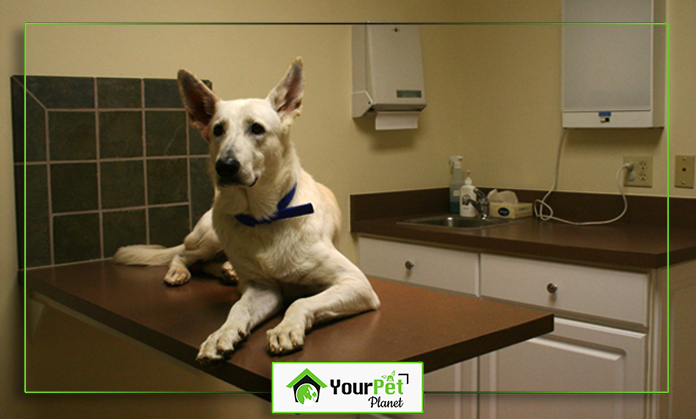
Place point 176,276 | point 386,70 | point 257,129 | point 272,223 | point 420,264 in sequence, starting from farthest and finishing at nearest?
point 420,264 < point 176,276 < point 386,70 < point 272,223 < point 257,129

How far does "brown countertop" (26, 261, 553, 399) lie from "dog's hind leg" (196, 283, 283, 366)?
0.02m

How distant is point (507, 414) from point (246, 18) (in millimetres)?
1254

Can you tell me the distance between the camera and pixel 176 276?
1.44m

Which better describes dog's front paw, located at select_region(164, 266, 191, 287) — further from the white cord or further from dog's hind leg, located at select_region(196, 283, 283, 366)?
the white cord

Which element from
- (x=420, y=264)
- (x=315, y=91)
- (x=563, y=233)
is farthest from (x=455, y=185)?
(x=563, y=233)

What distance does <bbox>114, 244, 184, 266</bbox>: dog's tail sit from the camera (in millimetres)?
1430

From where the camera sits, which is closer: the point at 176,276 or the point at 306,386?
the point at 306,386

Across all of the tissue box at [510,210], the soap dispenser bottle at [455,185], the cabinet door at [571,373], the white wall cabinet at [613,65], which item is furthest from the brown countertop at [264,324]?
the white wall cabinet at [613,65]

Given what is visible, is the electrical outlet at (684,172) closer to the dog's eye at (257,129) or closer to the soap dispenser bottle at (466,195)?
the soap dispenser bottle at (466,195)

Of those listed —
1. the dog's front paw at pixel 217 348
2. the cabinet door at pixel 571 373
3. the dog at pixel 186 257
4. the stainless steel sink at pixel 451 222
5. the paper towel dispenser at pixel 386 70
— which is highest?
the paper towel dispenser at pixel 386 70

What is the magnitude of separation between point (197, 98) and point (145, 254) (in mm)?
490

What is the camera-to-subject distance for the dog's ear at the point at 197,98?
1.10m

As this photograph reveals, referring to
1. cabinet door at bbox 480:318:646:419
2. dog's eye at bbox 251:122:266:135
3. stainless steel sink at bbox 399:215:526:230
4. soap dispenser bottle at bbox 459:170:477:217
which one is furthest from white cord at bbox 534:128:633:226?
dog's eye at bbox 251:122:266:135

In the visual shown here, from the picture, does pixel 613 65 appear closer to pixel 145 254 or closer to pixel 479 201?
pixel 479 201
